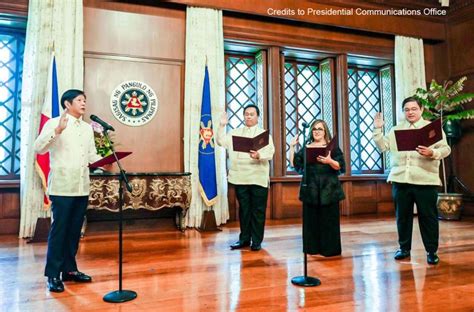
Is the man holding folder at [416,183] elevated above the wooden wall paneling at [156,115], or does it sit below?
below

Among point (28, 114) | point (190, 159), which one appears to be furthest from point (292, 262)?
point (28, 114)

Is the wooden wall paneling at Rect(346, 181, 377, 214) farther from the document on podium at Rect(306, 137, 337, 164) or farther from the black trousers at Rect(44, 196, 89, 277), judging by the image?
the black trousers at Rect(44, 196, 89, 277)

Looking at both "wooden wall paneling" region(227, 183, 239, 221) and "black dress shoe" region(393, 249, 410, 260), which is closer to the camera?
"black dress shoe" region(393, 249, 410, 260)

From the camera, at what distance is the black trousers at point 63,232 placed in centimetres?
207

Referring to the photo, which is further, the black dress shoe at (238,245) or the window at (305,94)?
the window at (305,94)

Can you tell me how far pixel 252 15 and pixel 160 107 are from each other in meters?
1.88

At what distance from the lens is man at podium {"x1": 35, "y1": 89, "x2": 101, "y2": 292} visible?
2059mm

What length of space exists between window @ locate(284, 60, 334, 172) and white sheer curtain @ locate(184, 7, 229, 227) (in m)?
1.35

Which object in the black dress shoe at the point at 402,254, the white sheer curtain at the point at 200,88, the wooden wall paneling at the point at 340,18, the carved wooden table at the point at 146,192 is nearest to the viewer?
the black dress shoe at the point at 402,254

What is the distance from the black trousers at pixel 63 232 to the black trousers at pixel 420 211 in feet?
7.61

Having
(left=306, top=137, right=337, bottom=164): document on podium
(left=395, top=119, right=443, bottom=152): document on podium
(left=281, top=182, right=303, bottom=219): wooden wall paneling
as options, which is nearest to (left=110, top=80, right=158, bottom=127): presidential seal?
(left=281, top=182, right=303, bottom=219): wooden wall paneling

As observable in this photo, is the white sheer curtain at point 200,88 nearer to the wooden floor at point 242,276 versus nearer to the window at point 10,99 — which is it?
the wooden floor at point 242,276

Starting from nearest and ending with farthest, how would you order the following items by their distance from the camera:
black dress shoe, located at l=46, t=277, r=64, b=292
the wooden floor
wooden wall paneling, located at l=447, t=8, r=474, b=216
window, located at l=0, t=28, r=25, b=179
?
the wooden floor < black dress shoe, located at l=46, t=277, r=64, b=292 < window, located at l=0, t=28, r=25, b=179 < wooden wall paneling, located at l=447, t=8, r=474, b=216

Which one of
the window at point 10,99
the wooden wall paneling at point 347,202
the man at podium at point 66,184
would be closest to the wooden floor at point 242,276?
the man at podium at point 66,184
